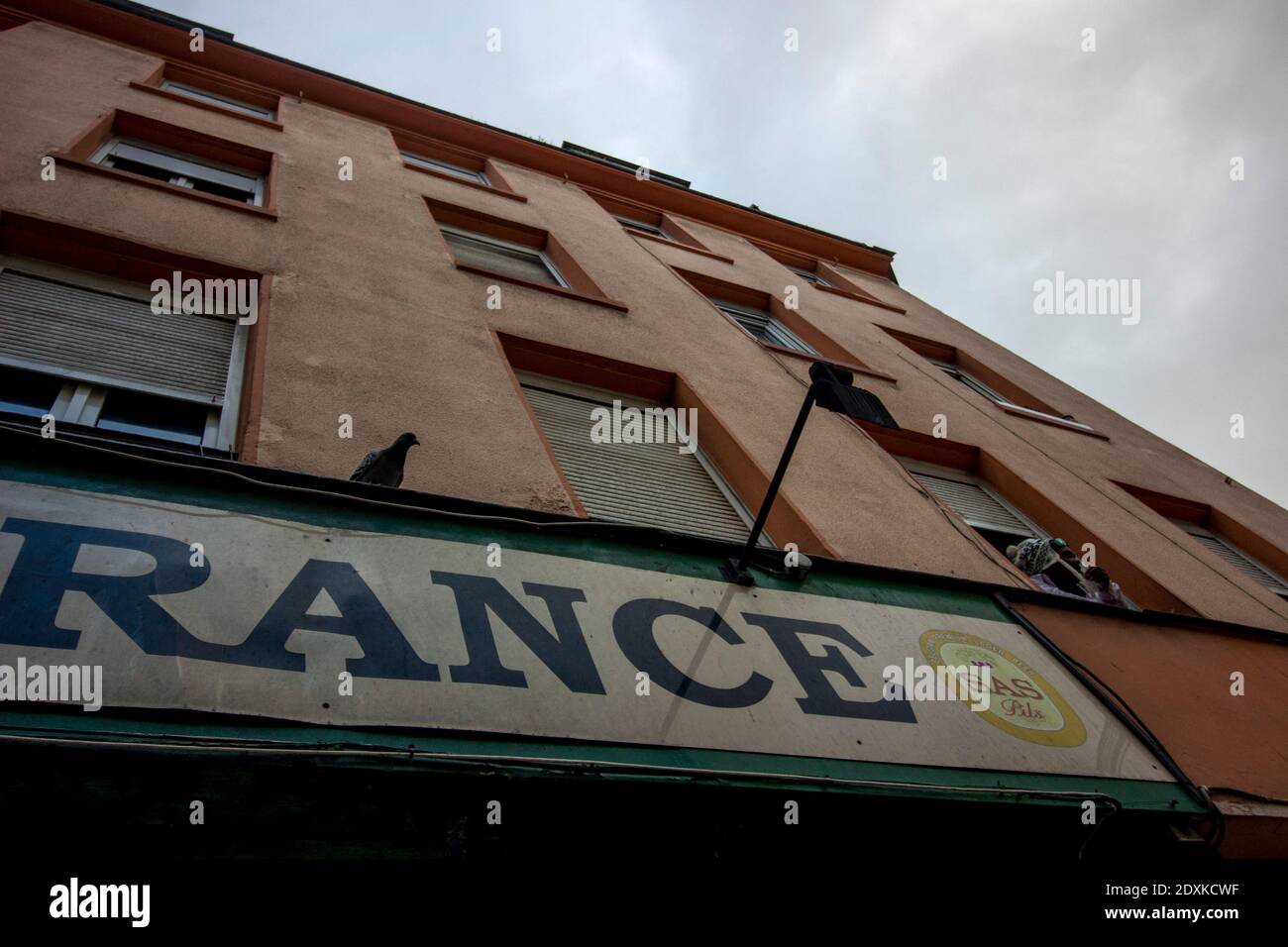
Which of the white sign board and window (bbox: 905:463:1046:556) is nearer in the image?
the white sign board

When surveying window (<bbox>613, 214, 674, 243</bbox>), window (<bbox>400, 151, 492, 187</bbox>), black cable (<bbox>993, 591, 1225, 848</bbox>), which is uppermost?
window (<bbox>400, 151, 492, 187</bbox>)

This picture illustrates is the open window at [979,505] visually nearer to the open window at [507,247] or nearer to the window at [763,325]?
the window at [763,325]

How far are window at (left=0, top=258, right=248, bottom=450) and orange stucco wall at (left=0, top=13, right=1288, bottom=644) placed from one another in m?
0.38

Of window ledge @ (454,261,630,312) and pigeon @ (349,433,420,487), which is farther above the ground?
window ledge @ (454,261,630,312)

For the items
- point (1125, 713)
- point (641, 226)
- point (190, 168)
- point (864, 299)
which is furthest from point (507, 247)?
point (1125, 713)

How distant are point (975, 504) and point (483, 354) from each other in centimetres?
447

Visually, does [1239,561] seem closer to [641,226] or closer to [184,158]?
[641,226]

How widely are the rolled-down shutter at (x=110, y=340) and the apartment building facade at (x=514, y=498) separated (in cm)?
2

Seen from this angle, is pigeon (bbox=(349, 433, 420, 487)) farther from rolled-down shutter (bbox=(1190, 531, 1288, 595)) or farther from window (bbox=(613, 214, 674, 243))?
window (bbox=(613, 214, 674, 243))

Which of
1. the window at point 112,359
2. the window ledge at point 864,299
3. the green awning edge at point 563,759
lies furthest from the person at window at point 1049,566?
the window ledge at point 864,299

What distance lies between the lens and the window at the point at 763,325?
9.71 m

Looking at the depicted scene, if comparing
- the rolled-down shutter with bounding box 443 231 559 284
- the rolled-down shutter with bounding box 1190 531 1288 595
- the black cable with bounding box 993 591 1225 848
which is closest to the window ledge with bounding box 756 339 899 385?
the rolled-down shutter with bounding box 443 231 559 284

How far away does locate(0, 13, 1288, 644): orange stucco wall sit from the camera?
14.1ft
